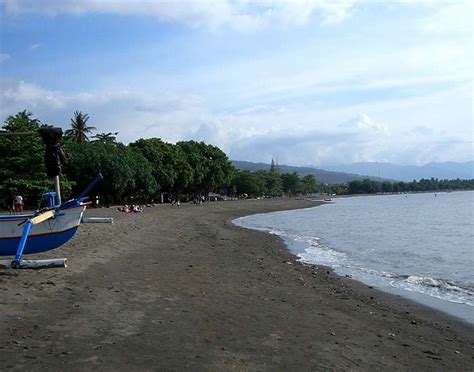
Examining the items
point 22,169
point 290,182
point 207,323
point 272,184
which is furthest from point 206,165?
point 207,323

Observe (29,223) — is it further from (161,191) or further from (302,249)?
(161,191)

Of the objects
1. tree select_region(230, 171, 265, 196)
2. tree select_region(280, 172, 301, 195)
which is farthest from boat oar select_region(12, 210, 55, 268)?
tree select_region(280, 172, 301, 195)

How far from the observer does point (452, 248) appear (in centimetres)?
2597

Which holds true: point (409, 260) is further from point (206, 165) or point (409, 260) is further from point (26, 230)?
point (206, 165)

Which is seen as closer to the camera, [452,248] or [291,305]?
[291,305]

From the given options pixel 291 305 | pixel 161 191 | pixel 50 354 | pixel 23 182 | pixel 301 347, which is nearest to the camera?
pixel 50 354

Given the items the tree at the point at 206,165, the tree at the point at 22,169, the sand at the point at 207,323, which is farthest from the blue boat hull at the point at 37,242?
the tree at the point at 206,165

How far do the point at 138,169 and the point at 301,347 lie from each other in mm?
62691

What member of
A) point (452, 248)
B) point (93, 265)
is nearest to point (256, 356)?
point (93, 265)

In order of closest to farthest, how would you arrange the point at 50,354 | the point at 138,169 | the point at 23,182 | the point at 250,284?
1. the point at 50,354
2. the point at 250,284
3. the point at 23,182
4. the point at 138,169

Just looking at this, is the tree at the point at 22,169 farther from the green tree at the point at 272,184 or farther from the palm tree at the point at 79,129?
the green tree at the point at 272,184

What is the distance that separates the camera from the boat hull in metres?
12.3

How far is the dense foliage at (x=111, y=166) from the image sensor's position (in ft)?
152

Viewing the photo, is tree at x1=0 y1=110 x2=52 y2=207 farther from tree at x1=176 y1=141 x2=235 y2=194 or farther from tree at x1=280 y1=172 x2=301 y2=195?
tree at x1=280 y1=172 x2=301 y2=195
